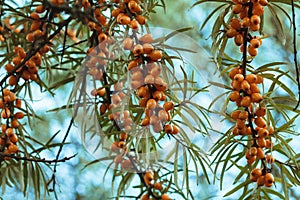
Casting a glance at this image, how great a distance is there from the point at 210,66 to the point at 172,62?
92 millimetres

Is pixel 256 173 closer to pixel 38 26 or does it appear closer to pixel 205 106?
pixel 205 106

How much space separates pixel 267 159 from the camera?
83 centimetres

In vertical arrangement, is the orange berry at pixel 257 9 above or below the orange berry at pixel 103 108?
above

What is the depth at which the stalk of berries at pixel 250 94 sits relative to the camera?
2.55 ft

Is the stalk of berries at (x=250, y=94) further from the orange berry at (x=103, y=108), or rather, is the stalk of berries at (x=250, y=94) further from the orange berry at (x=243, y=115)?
the orange berry at (x=103, y=108)

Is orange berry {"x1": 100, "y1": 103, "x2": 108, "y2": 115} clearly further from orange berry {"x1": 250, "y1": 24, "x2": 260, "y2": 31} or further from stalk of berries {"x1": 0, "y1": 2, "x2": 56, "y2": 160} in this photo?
orange berry {"x1": 250, "y1": 24, "x2": 260, "y2": 31}

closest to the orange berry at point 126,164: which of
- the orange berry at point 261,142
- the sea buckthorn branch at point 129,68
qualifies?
the sea buckthorn branch at point 129,68

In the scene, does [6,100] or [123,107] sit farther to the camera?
[6,100]

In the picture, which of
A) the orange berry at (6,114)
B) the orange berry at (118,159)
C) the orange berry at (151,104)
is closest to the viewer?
the orange berry at (151,104)

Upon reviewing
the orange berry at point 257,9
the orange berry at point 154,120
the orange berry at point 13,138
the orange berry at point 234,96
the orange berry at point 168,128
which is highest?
the orange berry at point 257,9

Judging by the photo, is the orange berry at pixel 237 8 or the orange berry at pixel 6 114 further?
the orange berry at pixel 6 114

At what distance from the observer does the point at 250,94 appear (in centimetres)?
78

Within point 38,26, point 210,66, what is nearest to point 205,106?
point 210,66

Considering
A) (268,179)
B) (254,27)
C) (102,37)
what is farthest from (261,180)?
(102,37)
